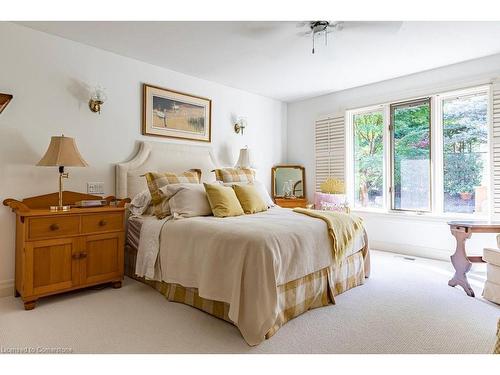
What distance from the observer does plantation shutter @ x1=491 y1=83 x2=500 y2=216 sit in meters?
3.49

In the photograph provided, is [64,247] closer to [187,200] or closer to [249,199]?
[187,200]

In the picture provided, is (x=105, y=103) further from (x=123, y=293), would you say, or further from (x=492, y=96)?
(x=492, y=96)

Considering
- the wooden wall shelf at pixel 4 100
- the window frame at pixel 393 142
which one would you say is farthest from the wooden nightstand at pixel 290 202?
the wooden wall shelf at pixel 4 100

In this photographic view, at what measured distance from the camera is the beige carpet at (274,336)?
6.15 feet

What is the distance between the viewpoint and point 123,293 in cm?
279

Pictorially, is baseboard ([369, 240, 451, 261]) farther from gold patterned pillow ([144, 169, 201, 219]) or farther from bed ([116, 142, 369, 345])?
gold patterned pillow ([144, 169, 201, 219])

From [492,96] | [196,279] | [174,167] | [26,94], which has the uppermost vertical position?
[492,96]

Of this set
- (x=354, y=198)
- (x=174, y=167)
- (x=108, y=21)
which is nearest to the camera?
(x=108, y=21)

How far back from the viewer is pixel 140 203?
332cm

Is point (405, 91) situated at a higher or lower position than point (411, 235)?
higher

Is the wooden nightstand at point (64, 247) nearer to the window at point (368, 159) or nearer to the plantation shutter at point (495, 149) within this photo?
the window at point (368, 159)
